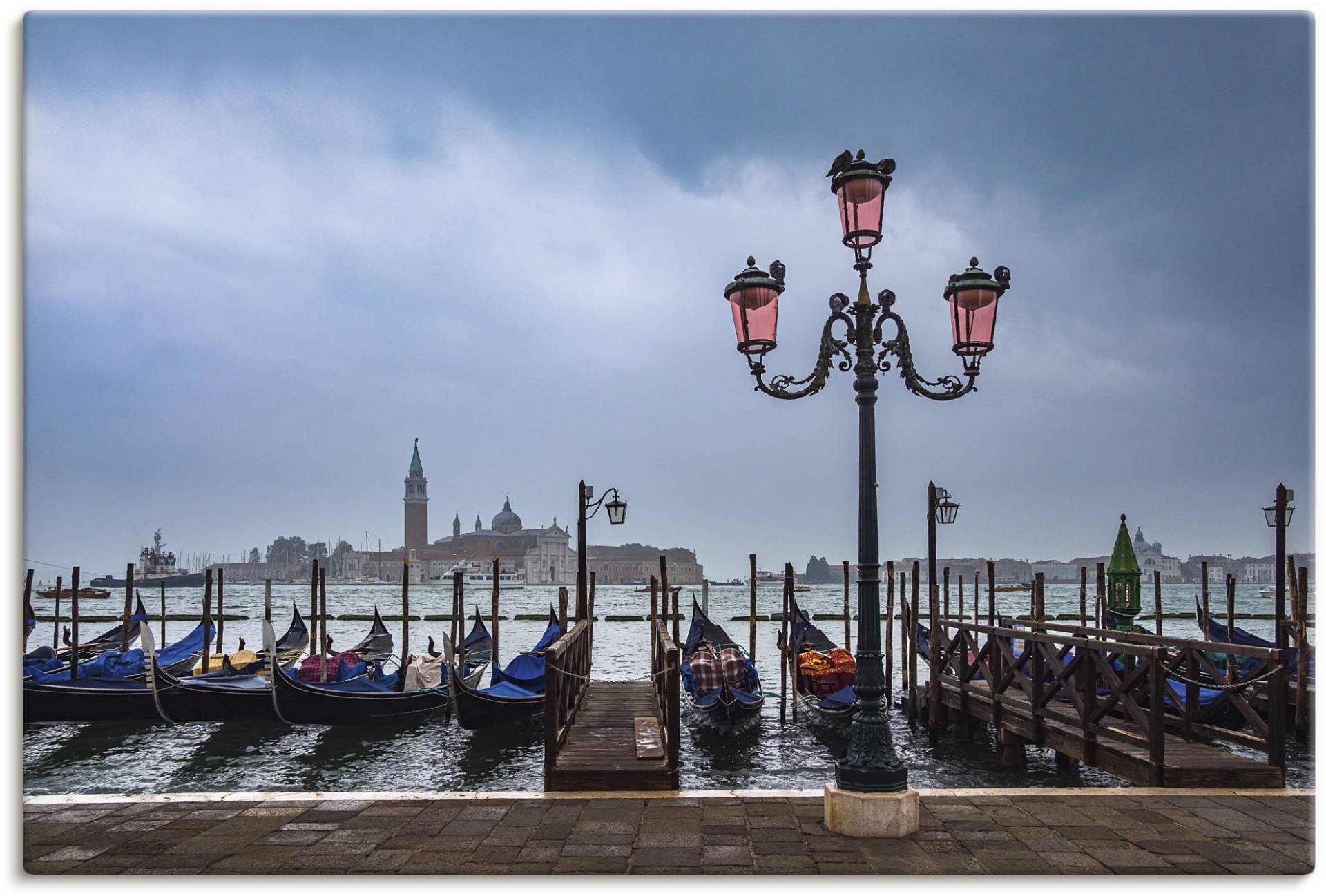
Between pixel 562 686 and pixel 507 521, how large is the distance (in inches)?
4056

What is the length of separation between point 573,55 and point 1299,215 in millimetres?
3090

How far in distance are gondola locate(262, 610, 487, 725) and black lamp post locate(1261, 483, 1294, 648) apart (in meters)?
9.76

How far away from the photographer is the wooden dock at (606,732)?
5781 mm

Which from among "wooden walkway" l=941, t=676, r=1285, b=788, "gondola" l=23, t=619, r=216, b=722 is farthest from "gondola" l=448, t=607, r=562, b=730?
"wooden walkway" l=941, t=676, r=1285, b=788

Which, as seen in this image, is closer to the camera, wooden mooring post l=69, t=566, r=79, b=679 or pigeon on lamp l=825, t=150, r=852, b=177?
pigeon on lamp l=825, t=150, r=852, b=177

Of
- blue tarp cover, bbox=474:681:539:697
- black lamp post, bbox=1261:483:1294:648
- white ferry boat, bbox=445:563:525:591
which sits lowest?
white ferry boat, bbox=445:563:525:591

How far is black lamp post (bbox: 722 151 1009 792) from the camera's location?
13.4 ft

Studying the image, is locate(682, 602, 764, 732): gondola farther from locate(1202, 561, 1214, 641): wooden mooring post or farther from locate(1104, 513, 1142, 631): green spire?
locate(1104, 513, 1142, 631): green spire

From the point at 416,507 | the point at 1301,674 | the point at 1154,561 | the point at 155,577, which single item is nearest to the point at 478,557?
the point at 416,507

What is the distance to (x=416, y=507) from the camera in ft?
362

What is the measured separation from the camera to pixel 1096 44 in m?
3.98

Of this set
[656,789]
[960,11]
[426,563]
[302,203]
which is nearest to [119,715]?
[302,203]

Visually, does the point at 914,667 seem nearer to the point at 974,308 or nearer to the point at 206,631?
the point at 974,308

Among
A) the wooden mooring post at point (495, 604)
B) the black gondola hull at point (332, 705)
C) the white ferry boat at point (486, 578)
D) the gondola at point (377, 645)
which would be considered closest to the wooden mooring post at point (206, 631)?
the gondola at point (377, 645)
